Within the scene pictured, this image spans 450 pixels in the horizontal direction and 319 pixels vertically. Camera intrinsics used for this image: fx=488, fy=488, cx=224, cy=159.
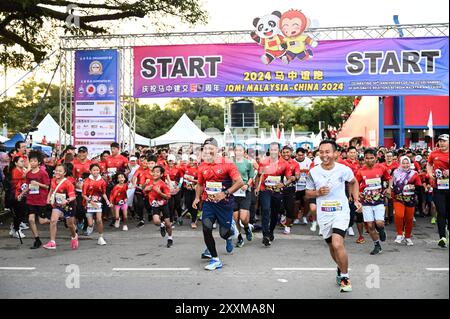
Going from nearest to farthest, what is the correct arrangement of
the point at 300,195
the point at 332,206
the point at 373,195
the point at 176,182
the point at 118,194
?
the point at 332,206
the point at 373,195
the point at 118,194
the point at 300,195
the point at 176,182

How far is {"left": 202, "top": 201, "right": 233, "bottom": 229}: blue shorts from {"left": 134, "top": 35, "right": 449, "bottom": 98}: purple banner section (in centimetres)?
628

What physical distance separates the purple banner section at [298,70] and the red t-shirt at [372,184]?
441 cm

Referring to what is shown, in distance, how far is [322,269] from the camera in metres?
6.76

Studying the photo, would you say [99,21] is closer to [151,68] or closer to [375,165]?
[151,68]

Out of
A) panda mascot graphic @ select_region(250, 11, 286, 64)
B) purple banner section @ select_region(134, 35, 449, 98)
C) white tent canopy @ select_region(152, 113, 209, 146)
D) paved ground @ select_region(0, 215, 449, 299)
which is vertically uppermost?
panda mascot graphic @ select_region(250, 11, 286, 64)

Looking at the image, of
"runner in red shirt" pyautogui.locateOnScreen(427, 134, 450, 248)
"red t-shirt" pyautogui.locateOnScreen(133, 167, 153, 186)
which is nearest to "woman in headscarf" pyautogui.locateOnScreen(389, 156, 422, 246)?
"runner in red shirt" pyautogui.locateOnScreen(427, 134, 450, 248)

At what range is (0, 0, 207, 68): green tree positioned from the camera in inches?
485

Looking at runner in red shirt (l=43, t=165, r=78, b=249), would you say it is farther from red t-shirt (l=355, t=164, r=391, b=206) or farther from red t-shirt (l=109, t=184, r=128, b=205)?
red t-shirt (l=355, t=164, r=391, b=206)

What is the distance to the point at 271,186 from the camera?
8.81 meters

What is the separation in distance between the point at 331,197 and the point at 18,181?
644 centimetres

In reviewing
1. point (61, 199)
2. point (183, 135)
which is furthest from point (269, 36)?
point (183, 135)

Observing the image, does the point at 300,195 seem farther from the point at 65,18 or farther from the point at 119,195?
the point at 65,18

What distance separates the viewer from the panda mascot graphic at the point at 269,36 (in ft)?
Result: 40.7

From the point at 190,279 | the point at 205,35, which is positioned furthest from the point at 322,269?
the point at 205,35
